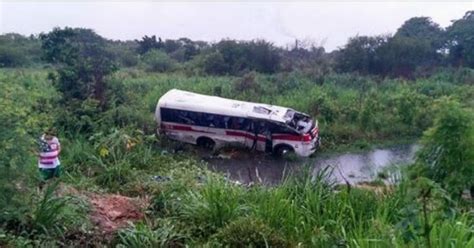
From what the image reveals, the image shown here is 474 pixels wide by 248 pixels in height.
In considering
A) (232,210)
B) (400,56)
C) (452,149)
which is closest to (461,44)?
(400,56)

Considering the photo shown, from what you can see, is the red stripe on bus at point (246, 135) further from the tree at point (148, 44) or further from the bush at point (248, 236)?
the tree at point (148, 44)

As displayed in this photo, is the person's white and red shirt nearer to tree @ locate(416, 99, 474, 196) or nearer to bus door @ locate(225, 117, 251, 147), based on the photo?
tree @ locate(416, 99, 474, 196)

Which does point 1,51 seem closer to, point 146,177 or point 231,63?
point 231,63

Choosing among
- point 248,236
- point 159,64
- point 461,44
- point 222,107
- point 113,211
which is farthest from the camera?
point 461,44

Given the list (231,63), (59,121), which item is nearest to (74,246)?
(59,121)

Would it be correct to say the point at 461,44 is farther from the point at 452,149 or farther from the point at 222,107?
the point at 452,149

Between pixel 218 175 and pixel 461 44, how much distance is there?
33903 mm

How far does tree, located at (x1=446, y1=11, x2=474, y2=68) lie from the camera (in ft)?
122

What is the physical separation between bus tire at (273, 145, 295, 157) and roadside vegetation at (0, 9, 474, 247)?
2533mm

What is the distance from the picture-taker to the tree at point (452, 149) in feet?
31.7

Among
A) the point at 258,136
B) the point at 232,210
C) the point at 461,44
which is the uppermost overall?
the point at 461,44

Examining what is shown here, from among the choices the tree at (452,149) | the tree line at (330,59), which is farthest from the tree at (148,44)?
the tree at (452,149)

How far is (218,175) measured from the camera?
8422 mm

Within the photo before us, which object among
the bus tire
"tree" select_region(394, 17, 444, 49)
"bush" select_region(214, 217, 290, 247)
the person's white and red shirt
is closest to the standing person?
the person's white and red shirt
